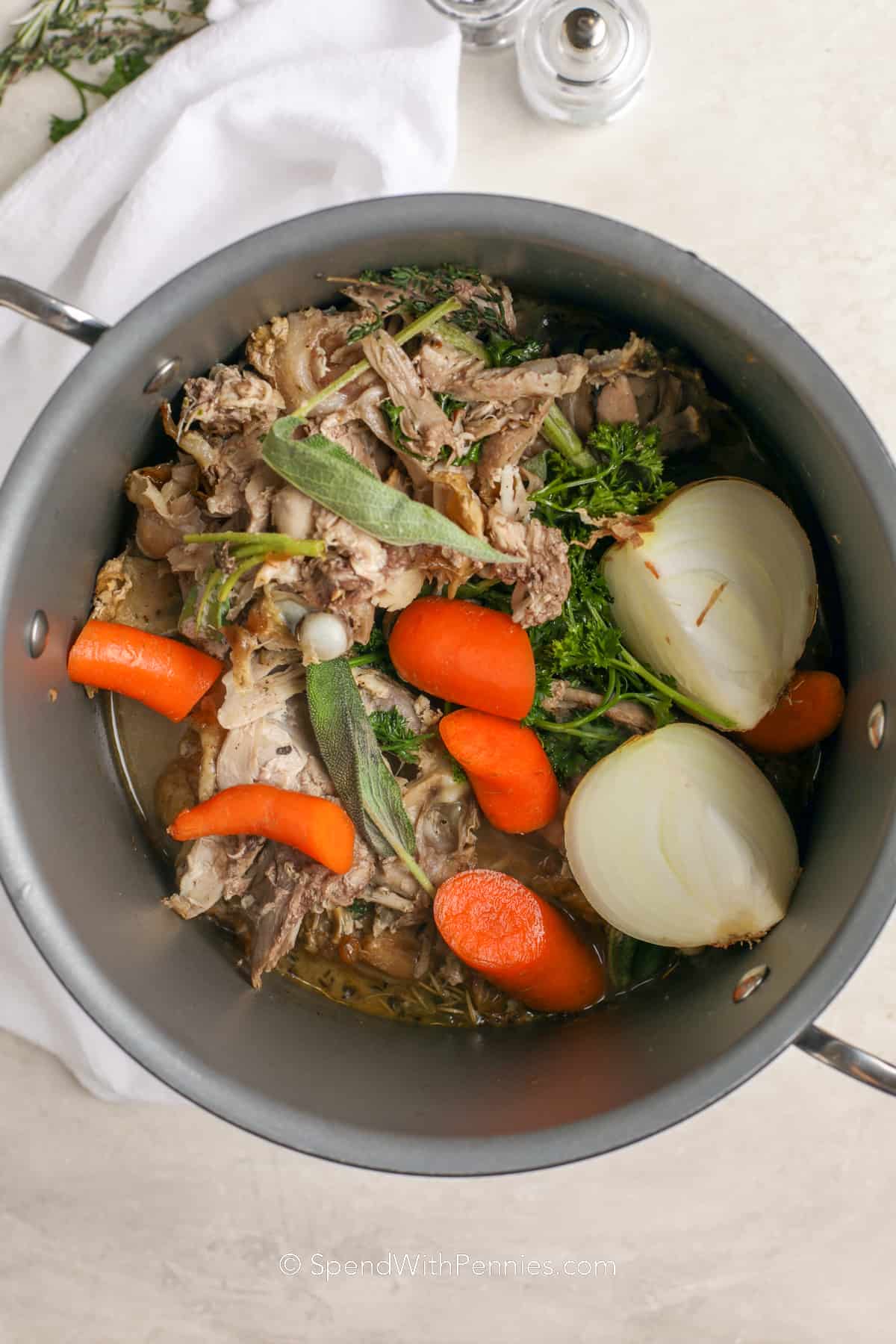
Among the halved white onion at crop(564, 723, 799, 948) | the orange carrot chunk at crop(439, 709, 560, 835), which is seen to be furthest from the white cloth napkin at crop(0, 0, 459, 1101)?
the halved white onion at crop(564, 723, 799, 948)

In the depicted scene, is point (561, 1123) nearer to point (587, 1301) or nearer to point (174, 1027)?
point (174, 1027)

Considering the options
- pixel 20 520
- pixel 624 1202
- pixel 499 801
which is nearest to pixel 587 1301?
pixel 624 1202

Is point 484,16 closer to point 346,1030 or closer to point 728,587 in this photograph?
point 728,587

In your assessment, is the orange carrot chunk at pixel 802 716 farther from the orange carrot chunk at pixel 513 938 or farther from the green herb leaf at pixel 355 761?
the green herb leaf at pixel 355 761

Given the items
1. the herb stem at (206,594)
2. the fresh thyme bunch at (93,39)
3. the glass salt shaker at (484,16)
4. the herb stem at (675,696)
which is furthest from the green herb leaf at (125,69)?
the herb stem at (675,696)

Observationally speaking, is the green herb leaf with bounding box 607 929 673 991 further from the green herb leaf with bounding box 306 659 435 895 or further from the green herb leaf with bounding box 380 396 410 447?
the green herb leaf with bounding box 380 396 410 447
